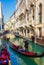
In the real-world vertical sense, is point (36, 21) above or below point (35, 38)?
above

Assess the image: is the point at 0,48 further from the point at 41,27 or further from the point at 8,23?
the point at 41,27

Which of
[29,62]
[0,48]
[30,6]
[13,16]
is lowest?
[29,62]

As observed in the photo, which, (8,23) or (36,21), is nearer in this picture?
(8,23)

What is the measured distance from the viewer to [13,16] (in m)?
2.62

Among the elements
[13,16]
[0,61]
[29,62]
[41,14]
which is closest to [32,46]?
[41,14]

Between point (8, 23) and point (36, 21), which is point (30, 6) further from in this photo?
point (8, 23)

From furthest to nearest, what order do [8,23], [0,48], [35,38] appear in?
[35,38], [0,48], [8,23]

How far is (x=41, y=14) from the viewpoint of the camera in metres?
4.13

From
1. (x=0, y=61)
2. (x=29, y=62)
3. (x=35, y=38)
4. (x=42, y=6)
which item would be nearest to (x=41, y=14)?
(x=42, y=6)

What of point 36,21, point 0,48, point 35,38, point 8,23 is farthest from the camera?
point 36,21

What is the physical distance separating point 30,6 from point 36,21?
0.98 feet

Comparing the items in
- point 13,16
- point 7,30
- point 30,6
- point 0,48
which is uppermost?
point 30,6

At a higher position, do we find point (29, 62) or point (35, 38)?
point (35, 38)

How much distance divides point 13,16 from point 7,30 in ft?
0.61
